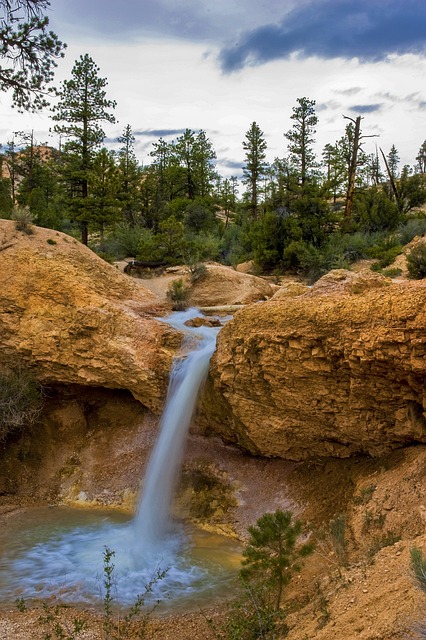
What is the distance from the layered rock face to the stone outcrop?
4.49ft

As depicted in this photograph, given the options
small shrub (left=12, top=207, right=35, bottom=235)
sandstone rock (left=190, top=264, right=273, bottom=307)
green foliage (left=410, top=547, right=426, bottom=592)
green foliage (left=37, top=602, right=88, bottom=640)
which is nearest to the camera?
green foliage (left=410, top=547, right=426, bottom=592)

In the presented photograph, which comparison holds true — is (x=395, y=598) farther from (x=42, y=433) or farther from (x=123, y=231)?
(x=123, y=231)

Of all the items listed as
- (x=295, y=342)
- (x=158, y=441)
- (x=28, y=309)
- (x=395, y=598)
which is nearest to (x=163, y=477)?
(x=158, y=441)

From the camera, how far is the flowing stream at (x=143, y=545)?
663 cm

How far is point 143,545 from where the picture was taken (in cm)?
792

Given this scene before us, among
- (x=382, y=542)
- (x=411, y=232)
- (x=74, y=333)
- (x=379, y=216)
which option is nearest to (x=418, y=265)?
(x=382, y=542)

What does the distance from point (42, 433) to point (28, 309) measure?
2.69 m

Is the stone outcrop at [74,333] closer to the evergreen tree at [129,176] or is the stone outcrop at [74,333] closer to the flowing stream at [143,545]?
the flowing stream at [143,545]

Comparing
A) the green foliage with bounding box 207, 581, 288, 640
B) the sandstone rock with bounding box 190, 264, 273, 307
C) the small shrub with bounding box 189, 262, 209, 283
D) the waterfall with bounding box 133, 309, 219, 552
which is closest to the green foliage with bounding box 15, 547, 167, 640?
the green foliage with bounding box 207, 581, 288, 640

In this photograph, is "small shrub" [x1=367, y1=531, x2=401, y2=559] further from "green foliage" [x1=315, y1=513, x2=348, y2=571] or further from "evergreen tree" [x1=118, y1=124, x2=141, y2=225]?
"evergreen tree" [x1=118, y1=124, x2=141, y2=225]

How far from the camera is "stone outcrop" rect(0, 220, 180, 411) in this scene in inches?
376

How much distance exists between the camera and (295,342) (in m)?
7.59

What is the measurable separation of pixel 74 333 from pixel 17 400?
1684 millimetres

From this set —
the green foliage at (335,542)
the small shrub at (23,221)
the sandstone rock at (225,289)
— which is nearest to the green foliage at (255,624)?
the green foliage at (335,542)
